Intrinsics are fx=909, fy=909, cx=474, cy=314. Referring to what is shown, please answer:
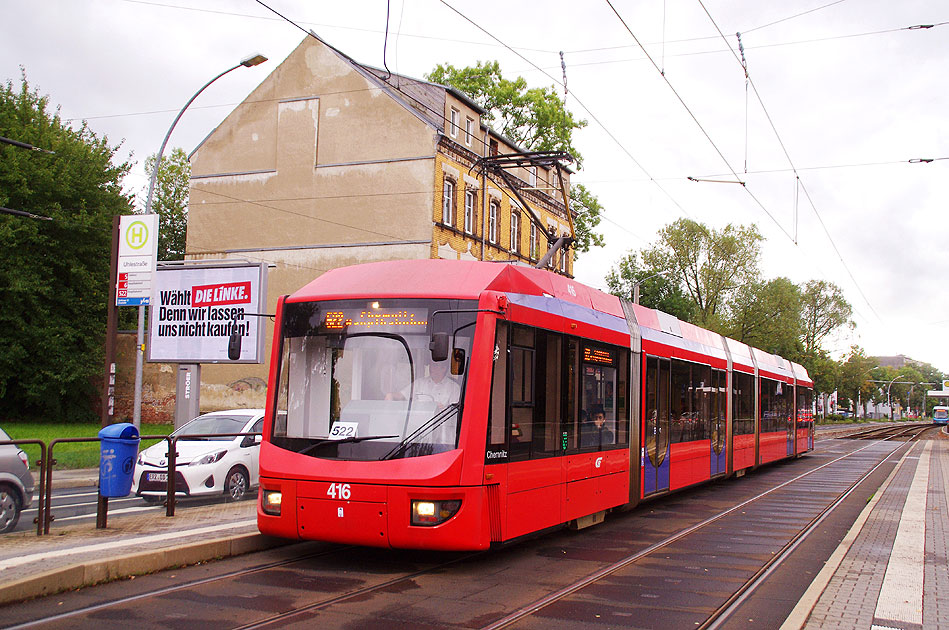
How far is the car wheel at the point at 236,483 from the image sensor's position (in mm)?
13523

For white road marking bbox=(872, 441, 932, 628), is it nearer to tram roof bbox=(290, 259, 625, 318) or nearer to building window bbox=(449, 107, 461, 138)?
tram roof bbox=(290, 259, 625, 318)

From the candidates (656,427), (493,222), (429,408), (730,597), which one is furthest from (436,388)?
(493,222)

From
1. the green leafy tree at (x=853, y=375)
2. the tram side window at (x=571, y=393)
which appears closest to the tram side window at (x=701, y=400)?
the tram side window at (x=571, y=393)

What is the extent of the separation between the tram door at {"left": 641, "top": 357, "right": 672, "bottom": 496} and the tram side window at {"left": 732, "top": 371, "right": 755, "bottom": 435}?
578 cm

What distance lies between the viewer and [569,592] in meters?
8.01

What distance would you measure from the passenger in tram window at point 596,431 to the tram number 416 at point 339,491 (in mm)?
3548

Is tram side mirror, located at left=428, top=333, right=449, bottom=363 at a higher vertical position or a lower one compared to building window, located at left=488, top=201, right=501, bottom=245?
lower

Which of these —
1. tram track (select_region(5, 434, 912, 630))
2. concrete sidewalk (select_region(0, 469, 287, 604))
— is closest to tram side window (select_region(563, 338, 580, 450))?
tram track (select_region(5, 434, 912, 630))

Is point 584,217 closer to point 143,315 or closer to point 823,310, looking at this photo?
point 143,315

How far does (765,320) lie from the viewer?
6006 centimetres

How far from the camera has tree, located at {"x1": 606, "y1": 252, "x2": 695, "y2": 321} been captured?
65312 mm

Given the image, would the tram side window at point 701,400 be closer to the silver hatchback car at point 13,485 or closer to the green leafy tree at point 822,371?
the silver hatchback car at point 13,485

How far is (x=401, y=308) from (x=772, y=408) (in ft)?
61.1

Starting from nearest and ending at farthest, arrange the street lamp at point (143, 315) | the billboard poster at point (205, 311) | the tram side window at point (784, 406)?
the street lamp at point (143, 315), the billboard poster at point (205, 311), the tram side window at point (784, 406)
